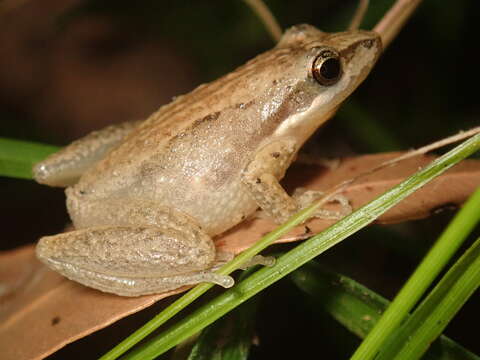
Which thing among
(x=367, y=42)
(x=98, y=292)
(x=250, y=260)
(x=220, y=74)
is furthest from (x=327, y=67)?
(x=220, y=74)

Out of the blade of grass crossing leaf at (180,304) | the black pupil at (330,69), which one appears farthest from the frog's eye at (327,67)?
the blade of grass crossing leaf at (180,304)

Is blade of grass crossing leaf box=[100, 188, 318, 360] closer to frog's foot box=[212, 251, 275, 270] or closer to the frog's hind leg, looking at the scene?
frog's foot box=[212, 251, 275, 270]

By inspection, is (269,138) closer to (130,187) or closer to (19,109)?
(130,187)

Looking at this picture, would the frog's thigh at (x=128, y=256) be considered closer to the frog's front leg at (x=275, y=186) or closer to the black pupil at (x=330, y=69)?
the frog's front leg at (x=275, y=186)

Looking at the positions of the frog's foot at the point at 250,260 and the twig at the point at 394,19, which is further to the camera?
the twig at the point at 394,19

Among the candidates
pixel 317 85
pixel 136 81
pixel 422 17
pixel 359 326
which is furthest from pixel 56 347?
pixel 136 81

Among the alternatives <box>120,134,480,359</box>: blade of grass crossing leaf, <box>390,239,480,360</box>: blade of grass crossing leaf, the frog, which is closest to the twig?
the frog
